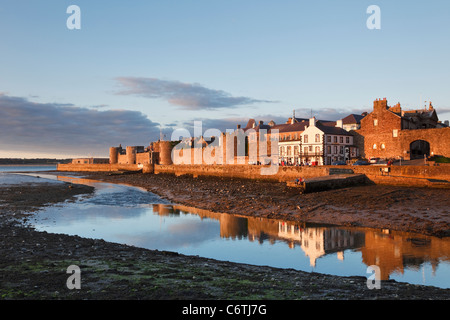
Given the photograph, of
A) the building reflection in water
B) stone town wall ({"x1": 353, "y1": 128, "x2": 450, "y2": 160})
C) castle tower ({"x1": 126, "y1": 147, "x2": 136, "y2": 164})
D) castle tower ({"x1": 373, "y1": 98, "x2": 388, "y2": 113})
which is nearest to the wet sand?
the building reflection in water

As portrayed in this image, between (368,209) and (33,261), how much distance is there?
2000cm

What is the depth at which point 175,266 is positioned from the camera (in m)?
10.9

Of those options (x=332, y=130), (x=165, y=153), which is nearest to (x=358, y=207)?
(x=332, y=130)

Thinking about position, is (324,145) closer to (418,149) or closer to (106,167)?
(418,149)

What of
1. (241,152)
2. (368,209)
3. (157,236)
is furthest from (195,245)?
(241,152)

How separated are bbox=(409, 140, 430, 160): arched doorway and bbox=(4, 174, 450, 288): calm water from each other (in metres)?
39.1

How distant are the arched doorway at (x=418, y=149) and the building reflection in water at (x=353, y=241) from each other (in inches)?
1529

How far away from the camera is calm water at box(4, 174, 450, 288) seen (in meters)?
12.1

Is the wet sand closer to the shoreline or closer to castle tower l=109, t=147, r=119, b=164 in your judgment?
the shoreline

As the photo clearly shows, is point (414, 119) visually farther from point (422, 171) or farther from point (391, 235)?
point (391, 235)

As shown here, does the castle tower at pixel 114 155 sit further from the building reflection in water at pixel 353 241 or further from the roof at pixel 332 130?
the building reflection in water at pixel 353 241

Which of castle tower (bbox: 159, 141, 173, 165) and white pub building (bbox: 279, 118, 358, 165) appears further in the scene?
castle tower (bbox: 159, 141, 173, 165)

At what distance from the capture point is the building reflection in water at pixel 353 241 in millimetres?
12703
